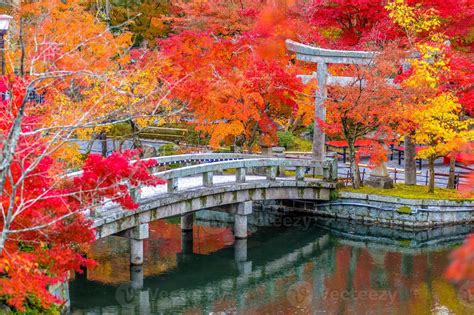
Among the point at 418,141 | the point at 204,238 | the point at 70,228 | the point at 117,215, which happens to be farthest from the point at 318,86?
the point at 70,228

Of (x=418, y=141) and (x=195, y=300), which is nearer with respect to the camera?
(x=195, y=300)

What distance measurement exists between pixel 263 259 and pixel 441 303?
20.6 feet

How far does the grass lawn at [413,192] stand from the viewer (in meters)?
27.1

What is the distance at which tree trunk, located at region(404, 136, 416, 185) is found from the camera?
2878 cm

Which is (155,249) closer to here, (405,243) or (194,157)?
(194,157)

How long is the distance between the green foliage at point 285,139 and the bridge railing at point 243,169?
7126 mm

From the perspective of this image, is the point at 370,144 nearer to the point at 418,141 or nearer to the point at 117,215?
the point at 418,141

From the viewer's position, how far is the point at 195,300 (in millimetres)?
20578

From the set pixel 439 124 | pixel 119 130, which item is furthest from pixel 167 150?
pixel 439 124

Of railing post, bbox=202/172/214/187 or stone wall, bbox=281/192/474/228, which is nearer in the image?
railing post, bbox=202/172/214/187

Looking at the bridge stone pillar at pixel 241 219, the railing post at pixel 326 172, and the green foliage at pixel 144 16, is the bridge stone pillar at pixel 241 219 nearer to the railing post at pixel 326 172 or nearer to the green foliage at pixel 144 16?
the railing post at pixel 326 172

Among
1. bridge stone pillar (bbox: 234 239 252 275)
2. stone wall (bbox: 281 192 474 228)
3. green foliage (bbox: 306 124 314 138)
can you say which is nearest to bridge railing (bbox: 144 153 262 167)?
bridge stone pillar (bbox: 234 239 252 275)

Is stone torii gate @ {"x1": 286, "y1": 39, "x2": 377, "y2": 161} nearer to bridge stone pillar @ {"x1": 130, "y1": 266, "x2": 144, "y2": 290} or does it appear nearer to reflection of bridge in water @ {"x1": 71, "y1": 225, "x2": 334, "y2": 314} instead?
reflection of bridge in water @ {"x1": 71, "y1": 225, "x2": 334, "y2": 314}

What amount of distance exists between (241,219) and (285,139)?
10711mm
